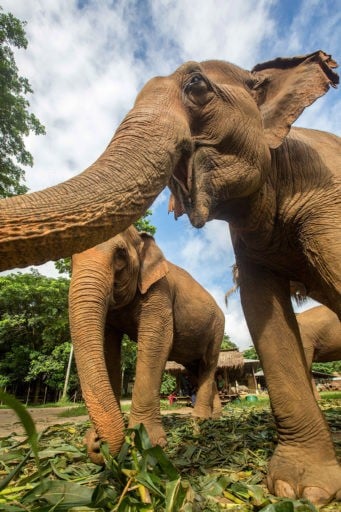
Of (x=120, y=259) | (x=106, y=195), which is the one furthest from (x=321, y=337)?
(x=106, y=195)

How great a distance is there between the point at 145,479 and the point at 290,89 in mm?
1754

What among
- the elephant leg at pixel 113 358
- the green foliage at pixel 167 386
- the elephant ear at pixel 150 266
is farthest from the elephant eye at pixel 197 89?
the green foliage at pixel 167 386

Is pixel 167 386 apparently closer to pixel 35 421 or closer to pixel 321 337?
pixel 321 337

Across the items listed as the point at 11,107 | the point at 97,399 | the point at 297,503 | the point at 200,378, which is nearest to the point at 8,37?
the point at 11,107

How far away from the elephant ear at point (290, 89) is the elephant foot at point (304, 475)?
1.43m

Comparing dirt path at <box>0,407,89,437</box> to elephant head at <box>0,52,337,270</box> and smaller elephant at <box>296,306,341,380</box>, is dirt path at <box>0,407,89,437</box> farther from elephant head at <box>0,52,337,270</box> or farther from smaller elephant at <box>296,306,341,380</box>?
smaller elephant at <box>296,306,341,380</box>

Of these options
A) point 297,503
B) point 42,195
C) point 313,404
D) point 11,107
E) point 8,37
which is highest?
point 8,37

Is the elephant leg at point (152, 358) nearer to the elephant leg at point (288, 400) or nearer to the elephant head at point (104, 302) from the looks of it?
the elephant head at point (104, 302)

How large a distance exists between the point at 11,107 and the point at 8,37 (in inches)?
77.7

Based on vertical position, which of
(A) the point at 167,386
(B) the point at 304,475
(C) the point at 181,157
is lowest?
(B) the point at 304,475

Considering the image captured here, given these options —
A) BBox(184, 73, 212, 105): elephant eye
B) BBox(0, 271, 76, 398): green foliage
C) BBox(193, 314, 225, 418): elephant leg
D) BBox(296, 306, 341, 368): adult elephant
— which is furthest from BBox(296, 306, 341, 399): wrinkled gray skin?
BBox(0, 271, 76, 398): green foliage

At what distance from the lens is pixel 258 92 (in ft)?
6.43

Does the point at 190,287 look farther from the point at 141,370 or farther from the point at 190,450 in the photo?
the point at 190,450

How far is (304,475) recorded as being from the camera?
1714mm
